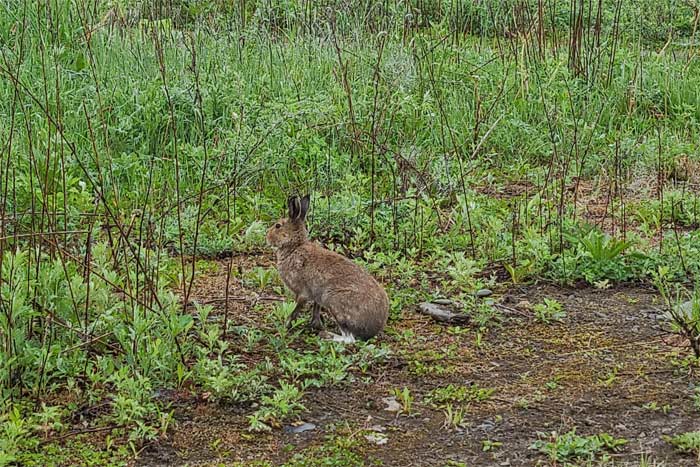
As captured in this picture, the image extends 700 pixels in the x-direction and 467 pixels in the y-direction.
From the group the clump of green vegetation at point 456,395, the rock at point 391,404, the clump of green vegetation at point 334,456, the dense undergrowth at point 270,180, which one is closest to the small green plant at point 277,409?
the dense undergrowth at point 270,180

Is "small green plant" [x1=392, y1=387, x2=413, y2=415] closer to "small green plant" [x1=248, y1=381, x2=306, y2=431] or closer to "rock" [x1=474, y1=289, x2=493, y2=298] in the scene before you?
"small green plant" [x1=248, y1=381, x2=306, y2=431]

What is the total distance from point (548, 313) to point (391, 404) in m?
1.31

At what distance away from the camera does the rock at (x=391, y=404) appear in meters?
4.32

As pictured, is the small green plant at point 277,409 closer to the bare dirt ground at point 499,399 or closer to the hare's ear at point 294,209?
the bare dirt ground at point 499,399

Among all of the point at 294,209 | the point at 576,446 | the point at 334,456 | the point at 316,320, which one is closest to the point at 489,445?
the point at 576,446

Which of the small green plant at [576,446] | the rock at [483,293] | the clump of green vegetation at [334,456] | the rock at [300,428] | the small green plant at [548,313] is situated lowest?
the rock at [483,293]

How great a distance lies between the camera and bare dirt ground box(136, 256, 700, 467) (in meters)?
3.95

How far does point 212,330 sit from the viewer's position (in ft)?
14.9

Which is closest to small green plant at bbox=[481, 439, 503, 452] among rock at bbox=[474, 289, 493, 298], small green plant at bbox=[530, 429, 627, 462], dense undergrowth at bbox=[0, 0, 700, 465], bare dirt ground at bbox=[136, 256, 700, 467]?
bare dirt ground at bbox=[136, 256, 700, 467]

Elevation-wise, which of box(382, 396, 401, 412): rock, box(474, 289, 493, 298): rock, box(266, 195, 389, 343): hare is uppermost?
box(266, 195, 389, 343): hare

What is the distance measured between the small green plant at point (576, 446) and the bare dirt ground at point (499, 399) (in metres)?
0.04

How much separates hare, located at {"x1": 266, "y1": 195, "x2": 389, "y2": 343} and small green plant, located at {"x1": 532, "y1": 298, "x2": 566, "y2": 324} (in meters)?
0.85

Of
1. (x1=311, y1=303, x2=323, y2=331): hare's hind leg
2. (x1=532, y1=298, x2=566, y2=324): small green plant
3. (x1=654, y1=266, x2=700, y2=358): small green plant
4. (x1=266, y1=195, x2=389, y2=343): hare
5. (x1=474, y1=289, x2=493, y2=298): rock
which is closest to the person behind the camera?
(x1=654, y1=266, x2=700, y2=358): small green plant

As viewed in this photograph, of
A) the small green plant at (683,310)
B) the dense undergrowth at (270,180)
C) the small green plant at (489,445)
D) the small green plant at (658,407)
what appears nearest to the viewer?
the small green plant at (489,445)
